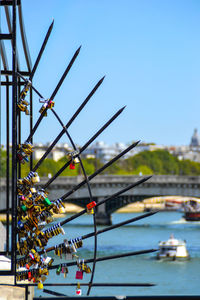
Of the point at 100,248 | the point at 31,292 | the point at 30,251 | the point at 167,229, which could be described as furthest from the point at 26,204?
the point at 167,229

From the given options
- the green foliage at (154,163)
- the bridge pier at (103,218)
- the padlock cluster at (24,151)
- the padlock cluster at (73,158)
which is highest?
the green foliage at (154,163)

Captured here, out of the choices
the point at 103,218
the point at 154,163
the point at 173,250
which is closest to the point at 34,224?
the point at 173,250

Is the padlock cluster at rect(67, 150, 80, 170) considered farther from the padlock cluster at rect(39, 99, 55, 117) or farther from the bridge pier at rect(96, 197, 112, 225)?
the bridge pier at rect(96, 197, 112, 225)

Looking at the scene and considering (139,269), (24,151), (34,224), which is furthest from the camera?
(139,269)

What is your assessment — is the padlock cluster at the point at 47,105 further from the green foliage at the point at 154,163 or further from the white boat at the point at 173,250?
the green foliage at the point at 154,163

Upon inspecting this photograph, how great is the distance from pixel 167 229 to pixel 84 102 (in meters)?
55.7

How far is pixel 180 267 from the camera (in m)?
37.0

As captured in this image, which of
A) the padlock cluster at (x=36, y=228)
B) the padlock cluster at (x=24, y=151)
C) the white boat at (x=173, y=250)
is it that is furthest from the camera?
the white boat at (x=173, y=250)

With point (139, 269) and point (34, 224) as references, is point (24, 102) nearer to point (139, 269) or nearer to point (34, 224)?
point (34, 224)

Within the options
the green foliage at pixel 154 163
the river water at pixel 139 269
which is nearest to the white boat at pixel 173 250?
the river water at pixel 139 269

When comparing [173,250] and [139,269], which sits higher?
[173,250]

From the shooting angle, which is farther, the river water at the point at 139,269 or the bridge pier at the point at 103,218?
the bridge pier at the point at 103,218

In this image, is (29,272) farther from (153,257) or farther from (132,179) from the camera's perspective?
(132,179)

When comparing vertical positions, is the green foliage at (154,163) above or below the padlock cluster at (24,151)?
A: above
